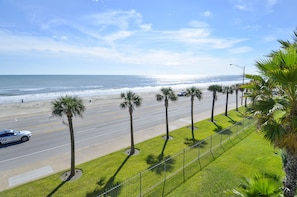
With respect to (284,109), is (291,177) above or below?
below

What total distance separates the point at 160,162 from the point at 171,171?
6.12 ft

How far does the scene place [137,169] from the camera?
1302 cm

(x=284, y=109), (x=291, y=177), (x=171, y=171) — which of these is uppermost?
(x=284, y=109)

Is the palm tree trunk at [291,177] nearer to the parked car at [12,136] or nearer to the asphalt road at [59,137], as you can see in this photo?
the asphalt road at [59,137]

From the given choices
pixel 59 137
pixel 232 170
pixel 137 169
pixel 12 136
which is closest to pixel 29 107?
pixel 12 136

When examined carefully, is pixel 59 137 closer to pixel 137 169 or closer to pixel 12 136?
pixel 12 136

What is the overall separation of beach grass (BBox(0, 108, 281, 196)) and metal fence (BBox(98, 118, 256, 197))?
46 cm

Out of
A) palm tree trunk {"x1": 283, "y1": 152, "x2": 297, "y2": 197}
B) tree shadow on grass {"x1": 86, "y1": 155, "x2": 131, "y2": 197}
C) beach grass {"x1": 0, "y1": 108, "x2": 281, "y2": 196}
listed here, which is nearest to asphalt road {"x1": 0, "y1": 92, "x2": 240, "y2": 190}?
beach grass {"x1": 0, "y1": 108, "x2": 281, "y2": 196}

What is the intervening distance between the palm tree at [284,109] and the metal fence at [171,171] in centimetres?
538

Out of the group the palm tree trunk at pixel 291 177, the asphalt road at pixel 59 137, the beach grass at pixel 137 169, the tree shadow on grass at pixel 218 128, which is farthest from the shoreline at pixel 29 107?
the palm tree trunk at pixel 291 177

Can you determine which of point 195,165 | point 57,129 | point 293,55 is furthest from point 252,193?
point 57,129

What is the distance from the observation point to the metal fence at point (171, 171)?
33.2 ft

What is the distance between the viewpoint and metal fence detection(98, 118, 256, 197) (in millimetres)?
10133

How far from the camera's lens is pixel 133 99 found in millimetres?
15602
